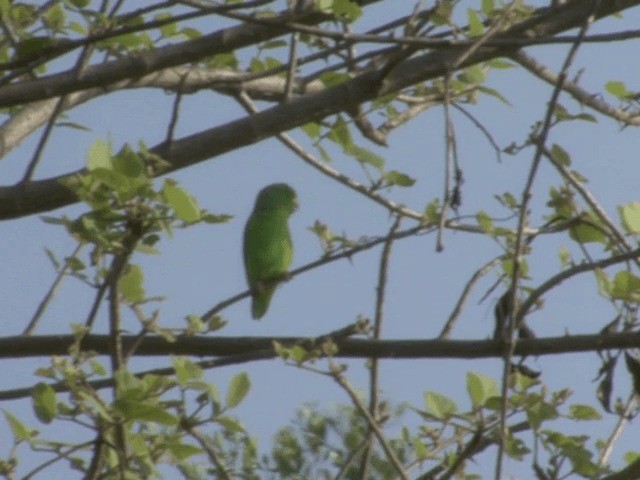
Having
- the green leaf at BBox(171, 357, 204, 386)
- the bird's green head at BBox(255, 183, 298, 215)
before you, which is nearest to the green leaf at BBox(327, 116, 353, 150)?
the green leaf at BBox(171, 357, 204, 386)

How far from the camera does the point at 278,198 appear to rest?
557 cm

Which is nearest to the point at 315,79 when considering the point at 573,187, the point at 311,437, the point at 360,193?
the point at 360,193

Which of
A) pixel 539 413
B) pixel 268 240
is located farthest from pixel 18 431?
pixel 268 240

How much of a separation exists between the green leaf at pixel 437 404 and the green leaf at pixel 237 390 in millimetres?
446

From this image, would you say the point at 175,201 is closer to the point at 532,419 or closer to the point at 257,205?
the point at 532,419

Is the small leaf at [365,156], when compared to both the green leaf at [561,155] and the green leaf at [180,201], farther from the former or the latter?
the green leaf at [180,201]

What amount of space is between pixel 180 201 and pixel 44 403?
51cm

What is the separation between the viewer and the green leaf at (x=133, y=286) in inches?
97.9

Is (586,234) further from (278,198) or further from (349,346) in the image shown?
(278,198)

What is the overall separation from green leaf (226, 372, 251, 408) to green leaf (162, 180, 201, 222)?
1.34 ft

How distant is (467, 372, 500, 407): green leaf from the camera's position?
2.67m

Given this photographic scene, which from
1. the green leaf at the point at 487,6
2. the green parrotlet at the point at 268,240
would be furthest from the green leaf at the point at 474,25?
the green parrotlet at the point at 268,240

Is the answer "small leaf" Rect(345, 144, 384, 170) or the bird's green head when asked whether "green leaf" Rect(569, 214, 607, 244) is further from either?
the bird's green head

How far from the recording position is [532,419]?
2602 millimetres
